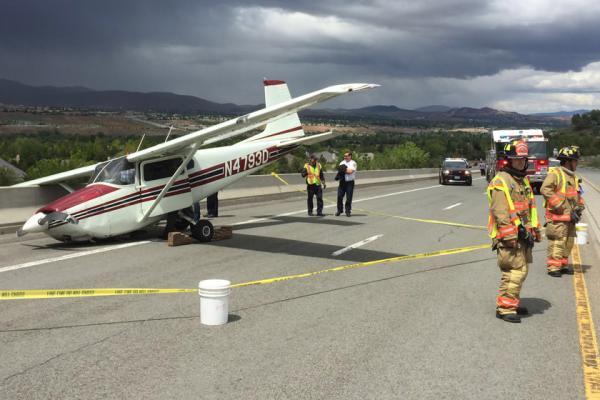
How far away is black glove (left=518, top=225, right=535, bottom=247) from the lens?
6.41 m

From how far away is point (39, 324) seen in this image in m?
6.37

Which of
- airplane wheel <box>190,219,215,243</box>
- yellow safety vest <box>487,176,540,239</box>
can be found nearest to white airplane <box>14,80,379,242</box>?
airplane wheel <box>190,219,215,243</box>

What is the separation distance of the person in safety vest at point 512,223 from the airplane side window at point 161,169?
7.74 meters

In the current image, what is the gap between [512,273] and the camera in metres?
6.64

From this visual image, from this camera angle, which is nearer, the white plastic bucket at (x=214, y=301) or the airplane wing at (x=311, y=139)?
the white plastic bucket at (x=214, y=301)

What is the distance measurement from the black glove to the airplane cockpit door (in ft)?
25.7

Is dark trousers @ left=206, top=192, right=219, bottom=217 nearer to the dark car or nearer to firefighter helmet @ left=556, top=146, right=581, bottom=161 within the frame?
firefighter helmet @ left=556, top=146, right=581, bottom=161

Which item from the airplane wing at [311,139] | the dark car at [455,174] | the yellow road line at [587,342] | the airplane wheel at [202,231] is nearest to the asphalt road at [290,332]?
the yellow road line at [587,342]

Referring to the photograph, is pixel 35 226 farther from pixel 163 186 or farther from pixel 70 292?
pixel 70 292

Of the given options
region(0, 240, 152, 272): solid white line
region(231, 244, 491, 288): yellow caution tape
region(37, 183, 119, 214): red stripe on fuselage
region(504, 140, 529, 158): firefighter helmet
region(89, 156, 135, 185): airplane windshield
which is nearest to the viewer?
region(504, 140, 529, 158): firefighter helmet

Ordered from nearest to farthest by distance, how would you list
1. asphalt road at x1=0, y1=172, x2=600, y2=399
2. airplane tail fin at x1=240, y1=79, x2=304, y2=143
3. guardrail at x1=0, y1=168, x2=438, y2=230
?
asphalt road at x1=0, y1=172, x2=600, y2=399
guardrail at x1=0, y1=168, x2=438, y2=230
airplane tail fin at x1=240, y1=79, x2=304, y2=143

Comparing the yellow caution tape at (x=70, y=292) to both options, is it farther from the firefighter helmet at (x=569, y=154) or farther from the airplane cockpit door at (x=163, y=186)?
the firefighter helmet at (x=569, y=154)

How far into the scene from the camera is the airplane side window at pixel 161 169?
12.4m

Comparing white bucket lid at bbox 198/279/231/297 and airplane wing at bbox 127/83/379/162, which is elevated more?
airplane wing at bbox 127/83/379/162
